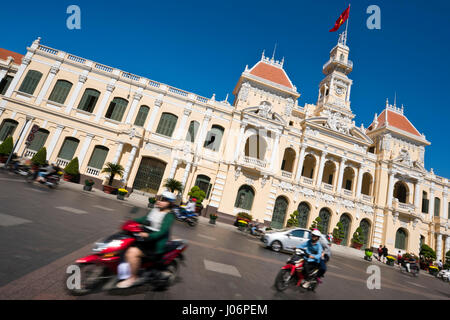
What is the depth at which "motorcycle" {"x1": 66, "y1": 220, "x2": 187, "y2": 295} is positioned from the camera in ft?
10.6

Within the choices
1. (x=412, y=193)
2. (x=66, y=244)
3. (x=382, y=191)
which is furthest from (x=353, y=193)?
(x=66, y=244)

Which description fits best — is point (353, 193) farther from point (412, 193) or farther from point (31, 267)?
point (31, 267)

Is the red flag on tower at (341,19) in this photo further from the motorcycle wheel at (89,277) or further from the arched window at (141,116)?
the motorcycle wheel at (89,277)

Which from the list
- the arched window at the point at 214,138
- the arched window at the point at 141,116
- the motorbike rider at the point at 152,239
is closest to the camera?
the motorbike rider at the point at 152,239

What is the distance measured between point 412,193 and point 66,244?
117ft

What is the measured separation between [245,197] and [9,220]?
66.3ft

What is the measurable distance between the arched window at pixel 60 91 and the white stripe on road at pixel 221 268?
2451 cm

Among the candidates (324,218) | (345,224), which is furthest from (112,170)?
(345,224)

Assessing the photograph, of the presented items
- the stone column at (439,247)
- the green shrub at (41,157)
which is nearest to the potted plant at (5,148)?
the green shrub at (41,157)

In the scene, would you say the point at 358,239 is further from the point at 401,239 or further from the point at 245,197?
the point at 245,197

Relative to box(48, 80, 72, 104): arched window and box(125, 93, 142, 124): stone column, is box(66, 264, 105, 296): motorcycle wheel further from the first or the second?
box(48, 80, 72, 104): arched window

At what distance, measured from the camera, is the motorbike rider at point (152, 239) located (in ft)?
11.1
